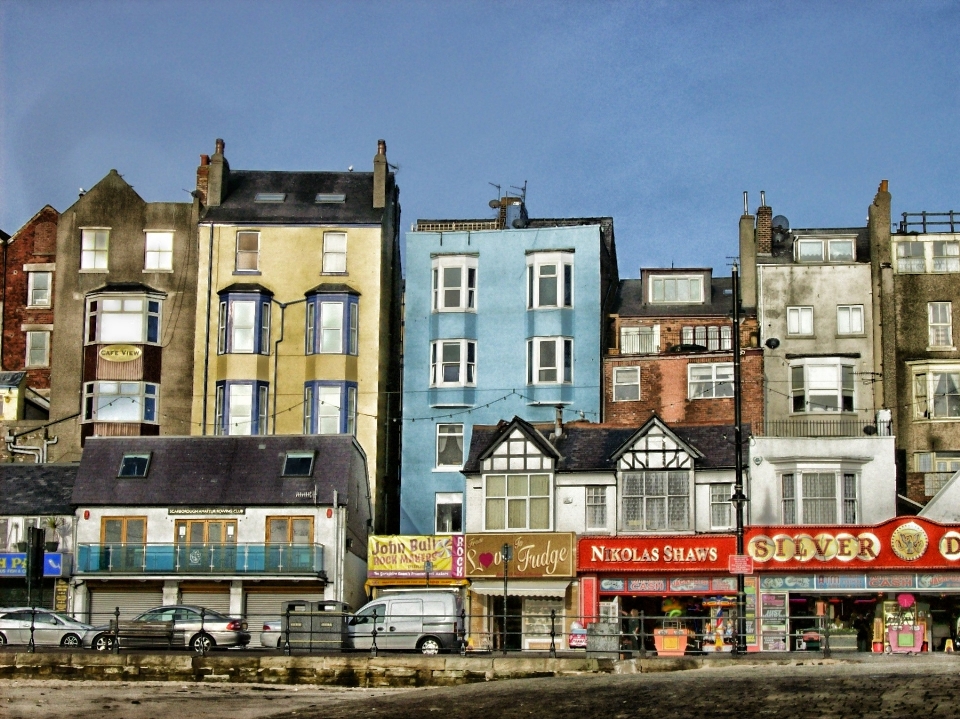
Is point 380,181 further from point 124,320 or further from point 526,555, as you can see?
point 526,555

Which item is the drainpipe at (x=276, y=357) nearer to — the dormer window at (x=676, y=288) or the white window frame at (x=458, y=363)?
the white window frame at (x=458, y=363)

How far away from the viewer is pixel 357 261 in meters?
65.4

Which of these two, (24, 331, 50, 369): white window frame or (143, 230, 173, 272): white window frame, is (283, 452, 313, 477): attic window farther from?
(24, 331, 50, 369): white window frame

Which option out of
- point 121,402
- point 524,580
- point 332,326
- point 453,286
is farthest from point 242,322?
point 524,580

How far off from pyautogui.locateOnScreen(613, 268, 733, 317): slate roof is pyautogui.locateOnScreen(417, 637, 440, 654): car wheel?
2371 centimetres

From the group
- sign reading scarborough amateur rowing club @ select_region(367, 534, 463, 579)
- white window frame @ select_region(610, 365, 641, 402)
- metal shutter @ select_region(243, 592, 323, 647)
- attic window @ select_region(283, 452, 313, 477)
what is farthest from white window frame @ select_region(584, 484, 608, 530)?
attic window @ select_region(283, 452, 313, 477)

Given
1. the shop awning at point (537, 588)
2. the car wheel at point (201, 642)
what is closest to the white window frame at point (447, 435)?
the shop awning at point (537, 588)

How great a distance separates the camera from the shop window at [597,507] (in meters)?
55.3

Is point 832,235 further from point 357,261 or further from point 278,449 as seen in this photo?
point 278,449

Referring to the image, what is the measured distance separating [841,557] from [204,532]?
2141cm

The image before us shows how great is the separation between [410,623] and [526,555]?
9.04 meters

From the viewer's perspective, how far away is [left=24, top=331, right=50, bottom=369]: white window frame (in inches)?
2689

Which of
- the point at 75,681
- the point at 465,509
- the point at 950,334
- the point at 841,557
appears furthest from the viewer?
the point at 950,334

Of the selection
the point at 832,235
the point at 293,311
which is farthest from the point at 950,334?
the point at 293,311
